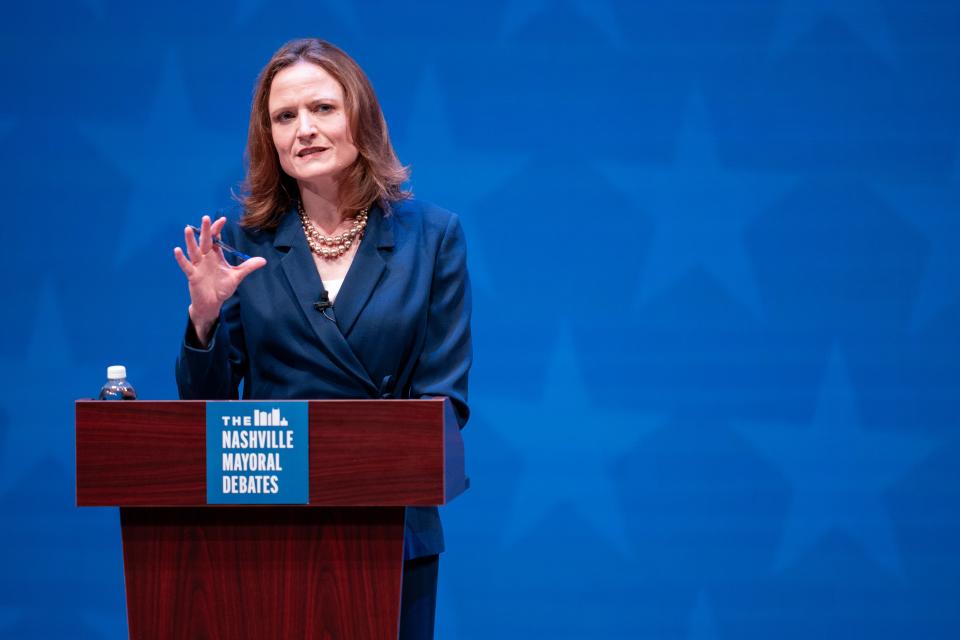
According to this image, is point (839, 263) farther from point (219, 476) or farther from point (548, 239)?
point (219, 476)

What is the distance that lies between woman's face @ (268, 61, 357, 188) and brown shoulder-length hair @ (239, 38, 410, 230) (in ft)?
0.07

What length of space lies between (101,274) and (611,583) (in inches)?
76.5

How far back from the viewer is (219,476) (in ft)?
5.77

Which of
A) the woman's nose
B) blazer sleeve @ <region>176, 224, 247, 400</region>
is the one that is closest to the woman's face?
the woman's nose

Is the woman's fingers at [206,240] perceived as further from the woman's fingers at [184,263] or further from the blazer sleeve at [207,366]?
the blazer sleeve at [207,366]

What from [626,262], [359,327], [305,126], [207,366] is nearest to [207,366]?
[207,366]

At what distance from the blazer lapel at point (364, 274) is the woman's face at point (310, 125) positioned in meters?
0.14

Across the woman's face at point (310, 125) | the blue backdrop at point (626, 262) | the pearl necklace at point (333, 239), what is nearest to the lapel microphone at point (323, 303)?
the pearl necklace at point (333, 239)

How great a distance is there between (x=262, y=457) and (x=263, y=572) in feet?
0.66

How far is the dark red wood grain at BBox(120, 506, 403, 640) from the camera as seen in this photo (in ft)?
5.92

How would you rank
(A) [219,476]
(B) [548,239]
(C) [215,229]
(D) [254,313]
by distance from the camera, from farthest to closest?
1. (B) [548,239]
2. (D) [254,313]
3. (C) [215,229]
4. (A) [219,476]

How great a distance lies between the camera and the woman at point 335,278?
2.15 metres

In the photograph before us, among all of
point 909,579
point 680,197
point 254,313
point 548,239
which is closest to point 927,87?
point 680,197

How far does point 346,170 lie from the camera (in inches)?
91.1
